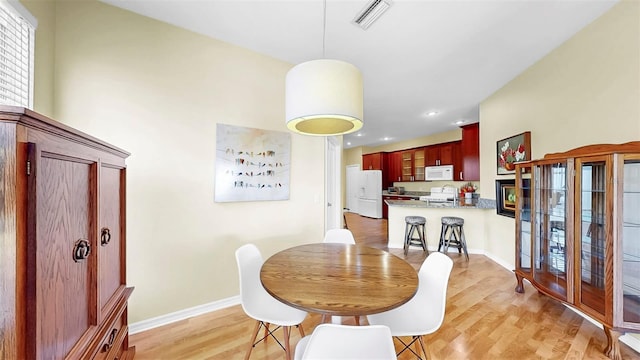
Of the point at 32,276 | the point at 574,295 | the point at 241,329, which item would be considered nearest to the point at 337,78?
the point at 32,276

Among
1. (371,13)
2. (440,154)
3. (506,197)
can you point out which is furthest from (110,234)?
(440,154)

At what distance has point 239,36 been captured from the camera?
2.20 meters

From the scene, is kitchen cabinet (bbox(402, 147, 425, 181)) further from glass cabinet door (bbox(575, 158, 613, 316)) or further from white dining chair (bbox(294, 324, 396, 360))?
white dining chair (bbox(294, 324, 396, 360))

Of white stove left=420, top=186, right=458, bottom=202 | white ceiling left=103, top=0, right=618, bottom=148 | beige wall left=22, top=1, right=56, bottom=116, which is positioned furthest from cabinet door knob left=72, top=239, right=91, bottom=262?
white stove left=420, top=186, right=458, bottom=202

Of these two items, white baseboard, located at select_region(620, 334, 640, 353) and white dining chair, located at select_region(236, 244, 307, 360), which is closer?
white dining chair, located at select_region(236, 244, 307, 360)

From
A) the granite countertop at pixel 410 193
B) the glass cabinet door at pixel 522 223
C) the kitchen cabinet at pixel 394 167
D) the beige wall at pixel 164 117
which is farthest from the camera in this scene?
the kitchen cabinet at pixel 394 167

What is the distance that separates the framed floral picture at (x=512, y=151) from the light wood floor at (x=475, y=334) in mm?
1558

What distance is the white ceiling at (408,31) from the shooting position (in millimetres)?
1821

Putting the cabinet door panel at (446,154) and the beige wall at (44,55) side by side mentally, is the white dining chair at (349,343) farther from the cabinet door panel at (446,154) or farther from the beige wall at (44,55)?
the cabinet door panel at (446,154)

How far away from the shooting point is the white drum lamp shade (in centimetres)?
131

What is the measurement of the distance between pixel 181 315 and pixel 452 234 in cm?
406

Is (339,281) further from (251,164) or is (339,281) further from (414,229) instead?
(414,229)

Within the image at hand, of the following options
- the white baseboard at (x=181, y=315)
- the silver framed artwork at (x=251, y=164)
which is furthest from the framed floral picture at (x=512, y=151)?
the white baseboard at (x=181, y=315)

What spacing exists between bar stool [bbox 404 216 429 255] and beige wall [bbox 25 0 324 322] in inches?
98.2
